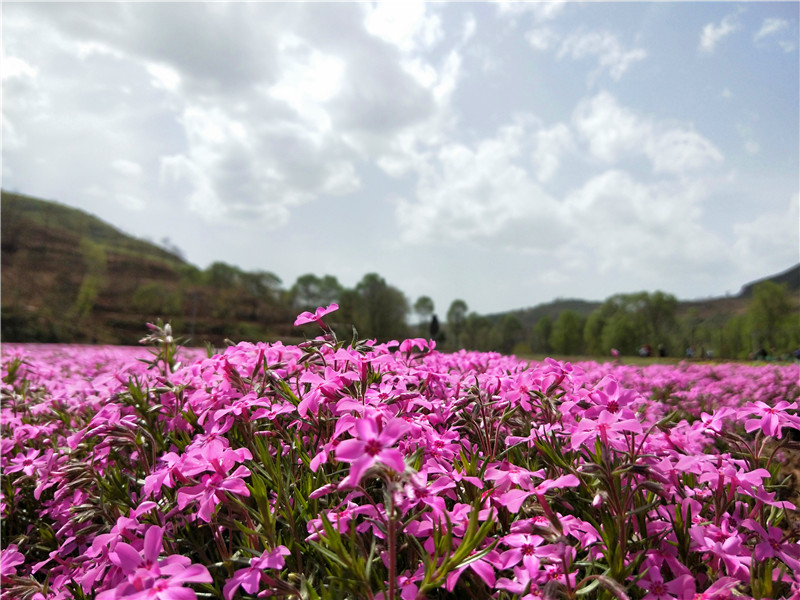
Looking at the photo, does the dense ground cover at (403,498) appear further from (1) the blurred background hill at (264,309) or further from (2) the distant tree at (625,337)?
(2) the distant tree at (625,337)

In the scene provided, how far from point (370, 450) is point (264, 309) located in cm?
7116

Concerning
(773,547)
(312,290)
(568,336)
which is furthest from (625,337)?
(773,547)

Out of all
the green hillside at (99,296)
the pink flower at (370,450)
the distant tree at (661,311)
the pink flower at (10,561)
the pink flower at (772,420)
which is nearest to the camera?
the pink flower at (370,450)

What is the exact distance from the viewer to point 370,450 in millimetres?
1074

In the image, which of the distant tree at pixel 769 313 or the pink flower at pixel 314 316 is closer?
the pink flower at pixel 314 316

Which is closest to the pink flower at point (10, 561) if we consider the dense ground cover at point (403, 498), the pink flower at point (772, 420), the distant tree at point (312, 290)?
the dense ground cover at point (403, 498)

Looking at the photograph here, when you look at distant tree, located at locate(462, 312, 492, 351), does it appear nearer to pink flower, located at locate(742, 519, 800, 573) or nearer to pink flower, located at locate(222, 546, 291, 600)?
pink flower, located at locate(742, 519, 800, 573)

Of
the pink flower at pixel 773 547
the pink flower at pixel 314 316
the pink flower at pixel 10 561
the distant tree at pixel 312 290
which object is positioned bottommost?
the pink flower at pixel 10 561

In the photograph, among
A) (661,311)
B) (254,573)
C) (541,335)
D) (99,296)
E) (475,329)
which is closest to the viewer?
(254,573)

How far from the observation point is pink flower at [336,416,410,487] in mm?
1003

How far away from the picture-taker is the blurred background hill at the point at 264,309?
47719 millimetres

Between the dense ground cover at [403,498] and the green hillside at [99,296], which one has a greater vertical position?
the green hillside at [99,296]

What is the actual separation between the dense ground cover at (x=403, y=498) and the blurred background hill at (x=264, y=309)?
103 ft

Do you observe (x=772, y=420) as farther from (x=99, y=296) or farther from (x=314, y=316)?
(x=99, y=296)
